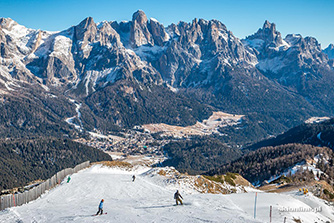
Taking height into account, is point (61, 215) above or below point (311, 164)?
below

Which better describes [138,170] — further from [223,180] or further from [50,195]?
[50,195]

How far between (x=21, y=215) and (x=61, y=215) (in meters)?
7.64

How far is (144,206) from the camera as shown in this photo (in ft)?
207

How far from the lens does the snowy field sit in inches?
2127

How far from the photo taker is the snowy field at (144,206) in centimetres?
5403

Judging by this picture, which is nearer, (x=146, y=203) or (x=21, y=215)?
(x=21, y=215)

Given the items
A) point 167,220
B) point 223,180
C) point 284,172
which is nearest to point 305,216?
point 167,220

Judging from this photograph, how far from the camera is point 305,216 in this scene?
6191cm

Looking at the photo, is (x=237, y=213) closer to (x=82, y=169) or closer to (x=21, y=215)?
(x=21, y=215)

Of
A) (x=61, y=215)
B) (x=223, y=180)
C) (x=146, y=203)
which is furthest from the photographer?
(x=223, y=180)

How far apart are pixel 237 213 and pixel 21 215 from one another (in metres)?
38.8

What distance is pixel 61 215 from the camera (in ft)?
186

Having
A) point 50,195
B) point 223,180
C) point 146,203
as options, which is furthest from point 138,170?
point 146,203

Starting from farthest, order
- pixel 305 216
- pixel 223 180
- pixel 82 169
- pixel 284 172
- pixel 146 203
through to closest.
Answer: pixel 284 172 → pixel 82 169 → pixel 223 180 → pixel 146 203 → pixel 305 216
